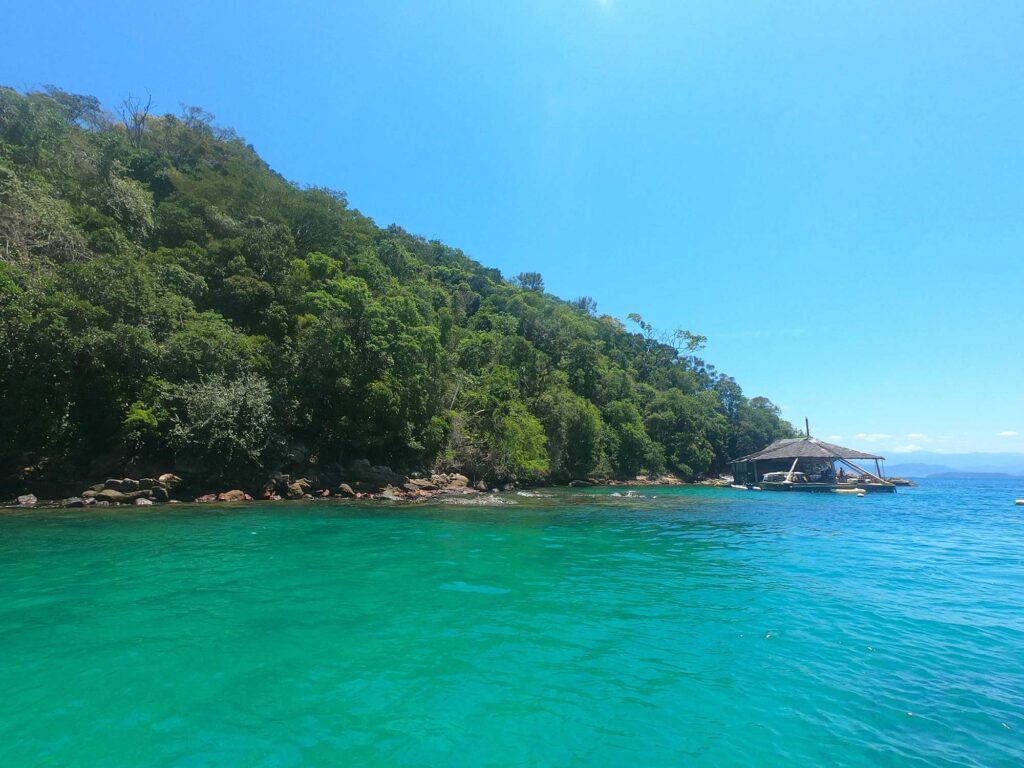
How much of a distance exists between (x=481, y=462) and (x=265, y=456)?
18.2 meters

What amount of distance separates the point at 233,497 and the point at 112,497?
210 inches

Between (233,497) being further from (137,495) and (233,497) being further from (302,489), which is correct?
(137,495)

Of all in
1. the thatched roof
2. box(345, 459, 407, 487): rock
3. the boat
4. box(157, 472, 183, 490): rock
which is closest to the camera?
box(157, 472, 183, 490): rock

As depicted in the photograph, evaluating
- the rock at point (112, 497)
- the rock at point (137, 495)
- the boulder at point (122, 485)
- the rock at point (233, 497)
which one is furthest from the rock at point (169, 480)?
the rock at point (233, 497)

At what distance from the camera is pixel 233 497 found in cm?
2722

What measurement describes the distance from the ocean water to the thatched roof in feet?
140

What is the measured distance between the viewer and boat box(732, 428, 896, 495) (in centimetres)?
5178

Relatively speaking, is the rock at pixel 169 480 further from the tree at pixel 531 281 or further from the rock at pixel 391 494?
the tree at pixel 531 281

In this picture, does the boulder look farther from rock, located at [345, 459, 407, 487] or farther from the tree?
the tree

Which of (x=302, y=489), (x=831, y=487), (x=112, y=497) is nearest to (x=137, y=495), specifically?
(x=112, y=497)

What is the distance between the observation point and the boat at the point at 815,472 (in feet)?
170

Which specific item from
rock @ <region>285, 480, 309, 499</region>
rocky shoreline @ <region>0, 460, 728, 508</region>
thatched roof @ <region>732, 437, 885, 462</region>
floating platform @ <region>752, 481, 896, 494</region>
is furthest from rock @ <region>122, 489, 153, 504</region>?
thatched roof @ <region>732, 437, 885, 462</region>

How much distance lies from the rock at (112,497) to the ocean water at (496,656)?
981 cm

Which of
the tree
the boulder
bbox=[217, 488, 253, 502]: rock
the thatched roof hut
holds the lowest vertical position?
bbox=[217, 488, 253, 502]: rock
